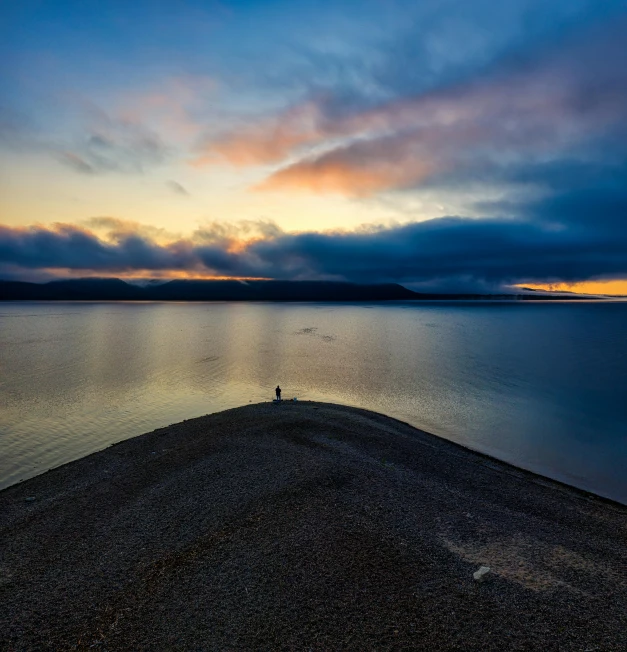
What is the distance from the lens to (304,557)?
39.5ft

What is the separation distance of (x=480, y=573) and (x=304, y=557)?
204 inches

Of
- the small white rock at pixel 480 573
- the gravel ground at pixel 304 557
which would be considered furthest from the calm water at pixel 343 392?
the small white rock at pixel 480 573

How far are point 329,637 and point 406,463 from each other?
1239 cm

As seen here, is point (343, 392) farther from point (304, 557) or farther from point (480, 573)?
point (480, 573)

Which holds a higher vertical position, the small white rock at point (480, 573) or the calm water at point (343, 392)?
the small white rock at point (480, 573)

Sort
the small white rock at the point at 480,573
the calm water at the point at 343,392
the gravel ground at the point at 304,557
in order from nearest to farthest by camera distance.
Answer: the gravel ground at the point at 304,557
the small white rock at the point at 480,573
the calm water at the point at 343,392

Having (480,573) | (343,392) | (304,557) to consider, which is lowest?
(343,392)

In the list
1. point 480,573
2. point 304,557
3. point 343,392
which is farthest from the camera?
point 343,392

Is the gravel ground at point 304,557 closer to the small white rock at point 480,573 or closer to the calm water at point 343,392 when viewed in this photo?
the small white rock at point 480,573

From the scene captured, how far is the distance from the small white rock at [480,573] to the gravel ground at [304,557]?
0.56ft

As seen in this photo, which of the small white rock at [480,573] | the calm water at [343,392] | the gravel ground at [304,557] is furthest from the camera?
the calm water at [343,392]

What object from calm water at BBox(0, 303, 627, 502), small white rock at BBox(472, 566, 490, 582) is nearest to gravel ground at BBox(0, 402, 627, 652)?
small white rock at BBox(472, 566, 490, 582)

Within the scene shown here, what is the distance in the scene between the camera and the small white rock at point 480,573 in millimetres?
11266

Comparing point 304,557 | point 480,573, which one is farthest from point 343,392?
point 480,573
